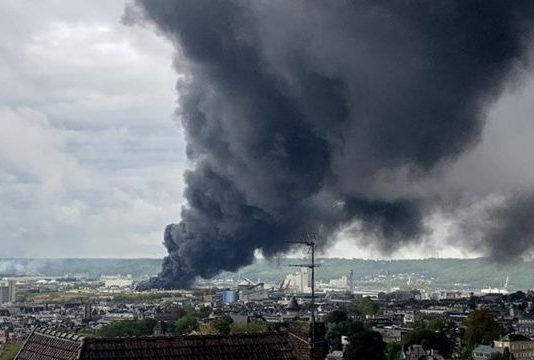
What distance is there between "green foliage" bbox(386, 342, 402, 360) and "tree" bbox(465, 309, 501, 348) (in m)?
6.84

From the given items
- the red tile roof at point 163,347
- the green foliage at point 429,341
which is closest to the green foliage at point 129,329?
the green foliage at point 429,341

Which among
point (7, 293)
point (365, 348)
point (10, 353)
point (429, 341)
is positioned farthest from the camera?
point (7, 293)

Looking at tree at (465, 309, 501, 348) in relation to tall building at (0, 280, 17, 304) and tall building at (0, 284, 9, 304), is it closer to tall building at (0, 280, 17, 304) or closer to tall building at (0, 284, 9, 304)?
tall building at (0, 280, 17, 304)

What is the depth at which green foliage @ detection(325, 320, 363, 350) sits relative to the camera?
73.3m

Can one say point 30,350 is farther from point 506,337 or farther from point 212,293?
point 212,293

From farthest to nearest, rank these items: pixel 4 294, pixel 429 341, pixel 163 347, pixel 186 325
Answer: pixel 4 294 → pixel 186 325 → pixel 429 341 → pixel 163 347

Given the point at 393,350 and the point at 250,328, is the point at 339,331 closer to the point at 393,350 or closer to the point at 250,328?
the point at 393,350

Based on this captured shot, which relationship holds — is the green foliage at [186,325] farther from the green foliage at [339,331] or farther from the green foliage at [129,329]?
the green foliage at [339,331]

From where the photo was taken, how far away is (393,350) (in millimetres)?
68688

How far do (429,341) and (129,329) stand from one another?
71.6ft

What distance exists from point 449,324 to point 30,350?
233ft

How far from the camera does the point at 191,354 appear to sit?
63.7 ft

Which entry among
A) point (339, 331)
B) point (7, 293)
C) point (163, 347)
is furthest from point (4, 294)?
point (163, 347)

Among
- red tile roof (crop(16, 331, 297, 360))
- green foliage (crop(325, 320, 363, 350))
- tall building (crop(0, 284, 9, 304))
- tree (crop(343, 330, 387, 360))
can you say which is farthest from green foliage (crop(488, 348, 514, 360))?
tall building (crop(0, 284, 9, 304))
